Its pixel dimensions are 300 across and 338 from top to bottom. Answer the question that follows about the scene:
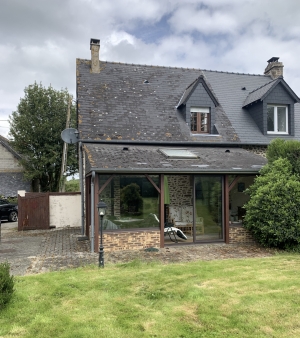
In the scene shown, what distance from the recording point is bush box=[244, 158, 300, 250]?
884 centimetres

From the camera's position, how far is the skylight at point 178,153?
1063 centimetres

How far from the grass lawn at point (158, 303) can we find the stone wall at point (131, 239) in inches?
91.7

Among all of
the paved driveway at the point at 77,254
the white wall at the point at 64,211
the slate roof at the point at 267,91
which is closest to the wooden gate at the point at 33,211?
the white wall at the point at 64,211

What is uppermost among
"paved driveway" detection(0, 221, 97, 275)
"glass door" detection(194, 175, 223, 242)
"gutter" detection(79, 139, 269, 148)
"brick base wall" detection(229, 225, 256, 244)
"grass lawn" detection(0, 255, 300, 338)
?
"gutter" detection(79, 139, 269, 148)

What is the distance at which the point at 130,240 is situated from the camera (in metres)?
9.58

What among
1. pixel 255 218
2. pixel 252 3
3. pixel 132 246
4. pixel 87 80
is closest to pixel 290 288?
pixel 255 218

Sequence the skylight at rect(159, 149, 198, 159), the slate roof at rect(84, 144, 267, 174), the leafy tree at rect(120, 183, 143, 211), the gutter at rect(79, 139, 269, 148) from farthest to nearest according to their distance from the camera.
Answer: the gutter at rect(79, 139, 269, 148) < the skylight at rect(159, 149, 198, 159) < the leafy tree at rect(120, 183, 143, 211) < the slate roof at rect(84, 144, 267, 174)

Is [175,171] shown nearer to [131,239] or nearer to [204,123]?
[131,239]

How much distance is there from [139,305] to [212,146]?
922 centimetres

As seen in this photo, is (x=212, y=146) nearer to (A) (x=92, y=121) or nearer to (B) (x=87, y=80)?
(A) (x=92, y=121)

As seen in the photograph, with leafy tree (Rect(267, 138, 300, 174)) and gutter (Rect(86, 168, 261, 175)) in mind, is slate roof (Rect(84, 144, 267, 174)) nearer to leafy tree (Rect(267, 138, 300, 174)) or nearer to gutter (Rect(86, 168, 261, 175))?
gutter (Rect(86, 168, 261, 175))

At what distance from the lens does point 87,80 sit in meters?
14.4

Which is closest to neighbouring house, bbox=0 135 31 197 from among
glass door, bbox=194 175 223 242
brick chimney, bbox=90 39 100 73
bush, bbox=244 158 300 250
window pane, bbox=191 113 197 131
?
brick chimney, bbox=90 39 100 73

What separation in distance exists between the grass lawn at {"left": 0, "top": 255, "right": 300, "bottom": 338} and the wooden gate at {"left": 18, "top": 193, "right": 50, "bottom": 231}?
8610mm
